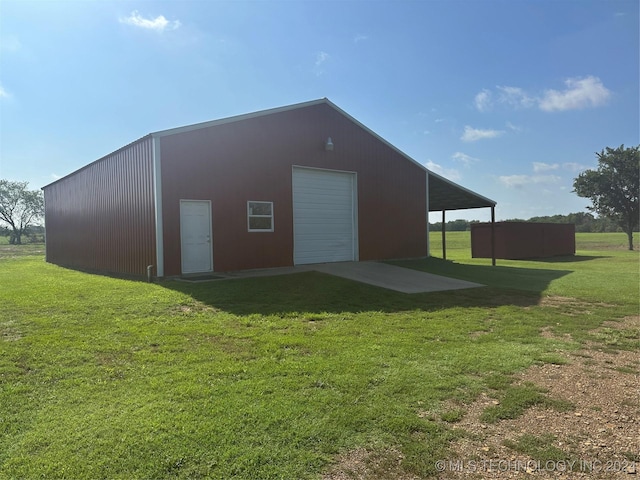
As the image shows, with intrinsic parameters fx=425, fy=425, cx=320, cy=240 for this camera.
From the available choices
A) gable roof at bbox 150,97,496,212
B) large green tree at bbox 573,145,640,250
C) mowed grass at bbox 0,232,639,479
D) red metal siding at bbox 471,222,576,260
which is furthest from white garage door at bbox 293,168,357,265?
large green tree at bbox 573,145,640,250

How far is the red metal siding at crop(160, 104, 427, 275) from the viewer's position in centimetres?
1173

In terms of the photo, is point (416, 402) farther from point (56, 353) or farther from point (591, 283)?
point (591, 283)

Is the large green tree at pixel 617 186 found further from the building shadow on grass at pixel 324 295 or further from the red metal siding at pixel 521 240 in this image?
A: the building shadow on grass at pixel 324 295

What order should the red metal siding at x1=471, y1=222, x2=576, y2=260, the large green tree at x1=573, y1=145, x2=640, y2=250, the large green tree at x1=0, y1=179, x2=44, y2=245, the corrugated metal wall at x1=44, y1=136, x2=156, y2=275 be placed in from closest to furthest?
the corrugated metal wall at x1=44, y1=136, x2=156, y2=275
the red metal siding at x1=471, y1=222, x2=576, y2=260
the large green tree at x1=573, y1=145, x2=640, y2=250
the large green tree at x1=0, y1=179, x2=44, y2=245

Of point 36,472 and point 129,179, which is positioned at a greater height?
point 129,179

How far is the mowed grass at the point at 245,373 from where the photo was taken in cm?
282

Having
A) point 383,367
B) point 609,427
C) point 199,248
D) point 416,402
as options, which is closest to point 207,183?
point 199,248

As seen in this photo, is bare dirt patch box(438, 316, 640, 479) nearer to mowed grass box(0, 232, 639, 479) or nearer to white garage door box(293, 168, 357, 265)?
mowed grass box(0, 232, 639, 479)

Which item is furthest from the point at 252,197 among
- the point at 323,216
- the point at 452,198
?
the point at 452,198

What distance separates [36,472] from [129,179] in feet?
38.2

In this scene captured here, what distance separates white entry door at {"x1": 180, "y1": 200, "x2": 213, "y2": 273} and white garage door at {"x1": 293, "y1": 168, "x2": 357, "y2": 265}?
3.01 meters

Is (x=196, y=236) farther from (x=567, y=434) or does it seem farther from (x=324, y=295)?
(x=567, y=434)

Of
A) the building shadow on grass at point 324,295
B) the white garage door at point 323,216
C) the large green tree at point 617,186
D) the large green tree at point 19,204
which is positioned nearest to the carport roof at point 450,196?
the white garage door at point 323,216

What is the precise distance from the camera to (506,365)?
15.6 feet
